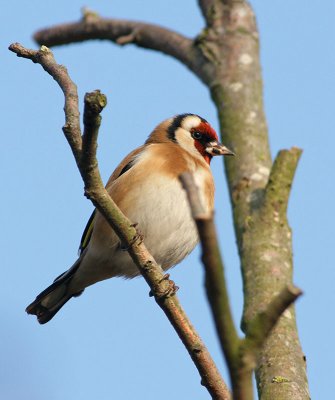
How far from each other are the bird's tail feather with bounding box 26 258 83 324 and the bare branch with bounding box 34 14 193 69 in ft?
5.19

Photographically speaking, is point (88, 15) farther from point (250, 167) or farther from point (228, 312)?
point (228, 312)

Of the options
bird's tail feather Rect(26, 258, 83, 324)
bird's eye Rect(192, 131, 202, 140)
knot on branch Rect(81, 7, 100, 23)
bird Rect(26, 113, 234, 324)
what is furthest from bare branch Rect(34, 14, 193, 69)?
bird's tail feather Rect(26, 258, 83, 324)

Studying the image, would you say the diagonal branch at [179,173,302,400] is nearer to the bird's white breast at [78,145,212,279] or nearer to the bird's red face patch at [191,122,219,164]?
the bird's white breast at [78,145,212,279]

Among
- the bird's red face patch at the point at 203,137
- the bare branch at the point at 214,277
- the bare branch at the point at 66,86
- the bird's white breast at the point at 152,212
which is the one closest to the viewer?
the bare branch at the point at 214,277

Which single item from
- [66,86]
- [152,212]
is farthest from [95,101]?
[152,212]

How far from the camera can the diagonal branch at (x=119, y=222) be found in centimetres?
313

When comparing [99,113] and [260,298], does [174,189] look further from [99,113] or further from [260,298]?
[99,113]

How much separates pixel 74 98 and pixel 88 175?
36 cm

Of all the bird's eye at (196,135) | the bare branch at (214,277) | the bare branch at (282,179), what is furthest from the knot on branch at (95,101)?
the bird's eye at (196,135)

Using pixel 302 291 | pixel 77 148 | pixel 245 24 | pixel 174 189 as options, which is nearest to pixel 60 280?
pixel 174 189

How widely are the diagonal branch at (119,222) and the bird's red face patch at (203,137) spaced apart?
9.28 feet

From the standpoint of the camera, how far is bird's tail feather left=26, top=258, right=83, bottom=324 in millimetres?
5754

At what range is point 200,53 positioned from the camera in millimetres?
4711

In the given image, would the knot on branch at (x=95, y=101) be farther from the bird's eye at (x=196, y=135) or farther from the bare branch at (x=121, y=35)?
the bird's eye at (x=196, y=135)
